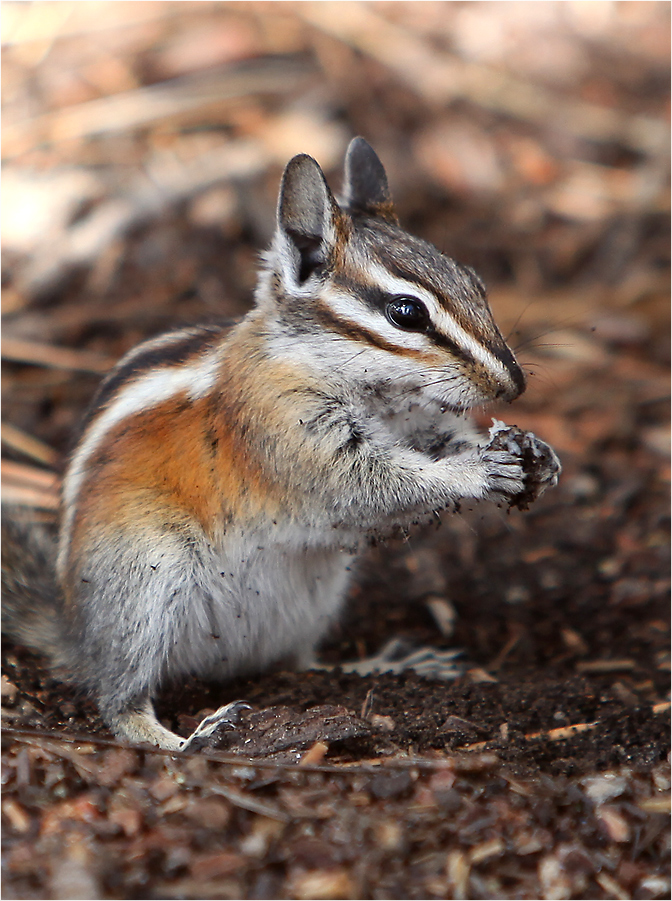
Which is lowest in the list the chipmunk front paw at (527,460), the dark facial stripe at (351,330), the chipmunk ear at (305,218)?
the chipmunk front paw at (527,460)

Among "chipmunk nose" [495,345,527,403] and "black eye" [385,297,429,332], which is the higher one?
"black eye" [385,297,429,332]

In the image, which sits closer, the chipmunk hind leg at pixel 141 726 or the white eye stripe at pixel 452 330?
the white eye stripe at pixel 452 330

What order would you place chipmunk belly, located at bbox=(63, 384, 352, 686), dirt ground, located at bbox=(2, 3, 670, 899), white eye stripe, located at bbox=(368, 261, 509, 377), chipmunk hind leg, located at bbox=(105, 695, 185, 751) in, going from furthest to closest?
1. chipmunk belly, located at bbox=(63, 384, 352, 686)
2. chipmunk hind leg, located at bbox=(105, 695, 185, 751)
3. white eye stripe, located at bbox=(368, 261, 509, 377)
4. dirt ground, located at bbox=(2, 3, 670, 899)

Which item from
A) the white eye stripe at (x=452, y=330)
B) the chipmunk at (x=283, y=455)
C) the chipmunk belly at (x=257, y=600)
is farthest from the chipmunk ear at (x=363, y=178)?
the chipmunk belly at (x=257, y=600)

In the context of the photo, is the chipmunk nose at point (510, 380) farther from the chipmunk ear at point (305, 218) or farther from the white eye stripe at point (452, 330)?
the chipmunk ear at point (305, 218)

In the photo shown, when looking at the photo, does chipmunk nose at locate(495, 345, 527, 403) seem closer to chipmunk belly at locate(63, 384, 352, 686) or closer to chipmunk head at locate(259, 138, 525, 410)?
chipmunk head at locate(259, 138, 525, 410)

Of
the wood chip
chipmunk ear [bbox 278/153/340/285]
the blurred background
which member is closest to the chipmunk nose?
chipmunk ear [bbox 278/153/340/285]

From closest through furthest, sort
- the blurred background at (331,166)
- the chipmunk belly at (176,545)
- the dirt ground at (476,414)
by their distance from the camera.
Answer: the dirt ground at (476,414) < the chipmunk belly at (176,545) < the blurred background at (331,166)
